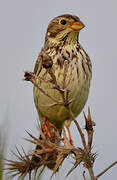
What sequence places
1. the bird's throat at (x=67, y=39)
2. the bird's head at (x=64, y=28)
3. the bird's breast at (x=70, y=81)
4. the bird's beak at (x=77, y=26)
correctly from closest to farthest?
1. the bird's breast at (x=70, y=81)
2. the bird's beak at (x=77, y=26)
3. the bird's head at (x=64, y=28)
4. the bird's throat at (x=67, y=39)

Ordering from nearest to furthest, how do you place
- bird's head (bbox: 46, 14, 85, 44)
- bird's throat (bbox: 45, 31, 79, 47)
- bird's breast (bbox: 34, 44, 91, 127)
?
bird's breast (bbox: 34, 44, 91, 127)
bird's head (bbox: 46, 14, 85, 44)
bird's throat (bbox: 45, 31, 79, 47)

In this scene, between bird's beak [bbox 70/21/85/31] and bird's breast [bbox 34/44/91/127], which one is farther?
bird's beak [bbox 70/21/85/31]

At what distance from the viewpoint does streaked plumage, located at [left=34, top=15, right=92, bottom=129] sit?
462 cm

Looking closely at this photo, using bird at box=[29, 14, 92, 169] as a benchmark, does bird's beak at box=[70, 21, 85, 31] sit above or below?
above

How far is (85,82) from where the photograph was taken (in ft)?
15.6

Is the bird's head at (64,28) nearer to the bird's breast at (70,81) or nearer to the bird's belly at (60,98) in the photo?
the bird's breast at (70,81)

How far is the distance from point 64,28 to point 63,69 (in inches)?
40.4

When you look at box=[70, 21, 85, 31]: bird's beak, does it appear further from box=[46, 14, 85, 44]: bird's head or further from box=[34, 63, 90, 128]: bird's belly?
box=[34, 63, 90, 128]: bird's belly

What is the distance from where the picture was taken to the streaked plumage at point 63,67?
15.2ft

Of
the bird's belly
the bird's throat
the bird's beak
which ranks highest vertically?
the bird's beak

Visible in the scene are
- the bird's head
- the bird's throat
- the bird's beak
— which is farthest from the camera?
the bird's throat

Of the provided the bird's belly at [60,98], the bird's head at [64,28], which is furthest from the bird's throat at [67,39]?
the bird's belly at [60,98]

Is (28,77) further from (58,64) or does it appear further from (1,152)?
(58,64)

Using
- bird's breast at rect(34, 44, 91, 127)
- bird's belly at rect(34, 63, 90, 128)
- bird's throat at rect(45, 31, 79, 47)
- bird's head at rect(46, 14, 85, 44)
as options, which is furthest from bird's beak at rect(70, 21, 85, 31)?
bird's belly at rect(34, 63, 90, 128)
